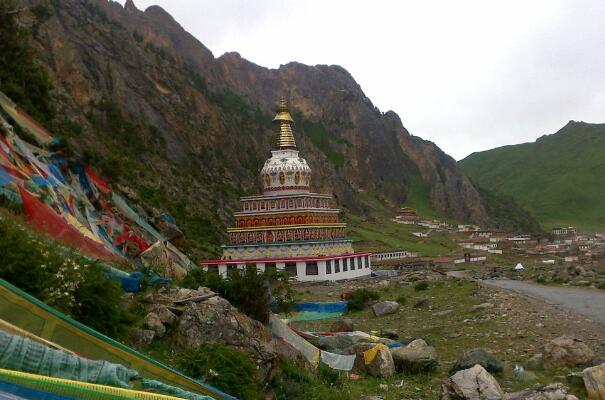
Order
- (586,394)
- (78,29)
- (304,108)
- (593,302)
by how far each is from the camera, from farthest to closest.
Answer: (304,108) < (78,29) < (593,302) < (586,394)

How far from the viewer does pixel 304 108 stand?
165m

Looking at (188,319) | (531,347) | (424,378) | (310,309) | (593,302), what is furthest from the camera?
(310,309)

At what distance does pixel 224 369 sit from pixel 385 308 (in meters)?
15.9

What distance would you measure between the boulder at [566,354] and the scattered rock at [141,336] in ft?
29.4

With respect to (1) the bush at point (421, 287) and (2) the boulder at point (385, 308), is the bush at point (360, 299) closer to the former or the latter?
(2) the boulder at point (385, 308)

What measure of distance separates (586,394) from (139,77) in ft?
251

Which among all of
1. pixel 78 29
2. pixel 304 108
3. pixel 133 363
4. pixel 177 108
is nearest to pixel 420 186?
pixel 304 108

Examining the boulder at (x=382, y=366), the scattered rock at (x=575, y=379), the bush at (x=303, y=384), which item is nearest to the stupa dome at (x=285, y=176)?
the boulder at (x=382, y=366)

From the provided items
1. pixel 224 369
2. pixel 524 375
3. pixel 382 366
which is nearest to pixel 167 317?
pixel 224 369

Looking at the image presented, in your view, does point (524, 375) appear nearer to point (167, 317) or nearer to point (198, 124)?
point (167, 317)

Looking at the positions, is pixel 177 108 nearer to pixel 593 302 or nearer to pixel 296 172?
pixel 296 172

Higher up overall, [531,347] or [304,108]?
[304,108]

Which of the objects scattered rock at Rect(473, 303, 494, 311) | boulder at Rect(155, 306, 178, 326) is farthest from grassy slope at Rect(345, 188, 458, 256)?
boulder at Rect(155, 306, 178, 326)

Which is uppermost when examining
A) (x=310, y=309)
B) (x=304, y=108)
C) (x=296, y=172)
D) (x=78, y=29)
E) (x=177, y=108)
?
(x=304, y=108)
